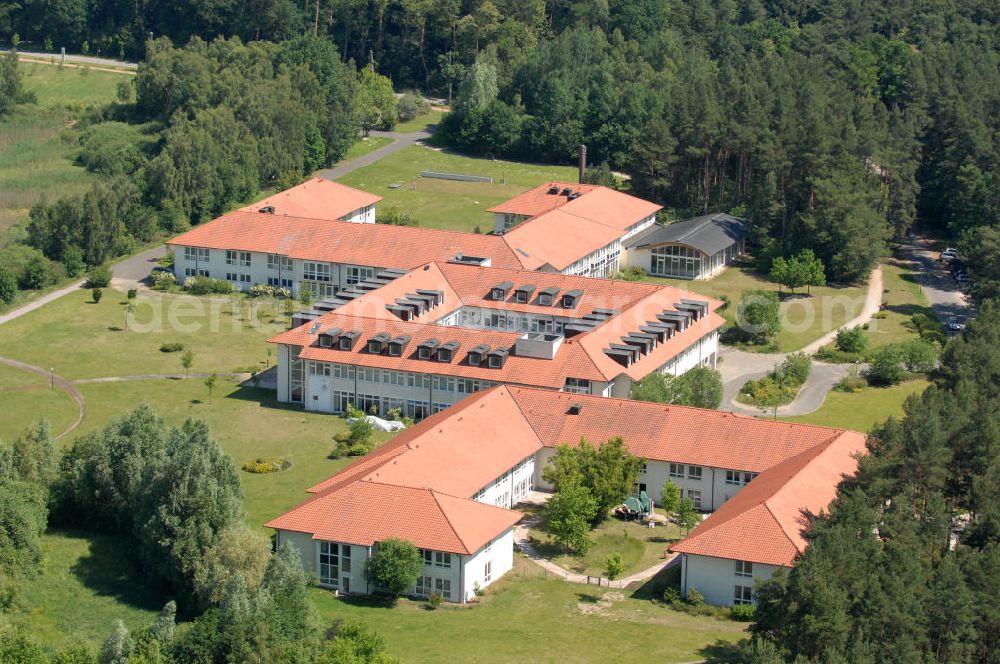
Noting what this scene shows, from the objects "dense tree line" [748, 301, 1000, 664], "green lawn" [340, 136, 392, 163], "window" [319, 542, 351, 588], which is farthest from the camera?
"green lawn" [340, 136, 392, 163]

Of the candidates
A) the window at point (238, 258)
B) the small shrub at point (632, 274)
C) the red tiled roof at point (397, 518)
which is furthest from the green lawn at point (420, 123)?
the red tiled roof at point (397, 518)

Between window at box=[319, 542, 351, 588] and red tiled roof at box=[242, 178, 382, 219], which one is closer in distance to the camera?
window at box=[319, 542, 351, 588]

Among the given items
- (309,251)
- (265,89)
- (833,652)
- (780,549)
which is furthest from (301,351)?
(265,89)

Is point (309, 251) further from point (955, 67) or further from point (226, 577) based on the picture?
point (955, 67)

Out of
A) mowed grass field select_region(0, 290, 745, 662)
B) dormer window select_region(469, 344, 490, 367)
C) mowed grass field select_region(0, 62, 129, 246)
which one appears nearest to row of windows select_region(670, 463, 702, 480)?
mowed grass field select_region(0, 290, 745, 662)

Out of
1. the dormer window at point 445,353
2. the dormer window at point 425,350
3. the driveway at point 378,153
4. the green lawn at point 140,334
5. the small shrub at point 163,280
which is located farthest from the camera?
the driveway at point 378,153

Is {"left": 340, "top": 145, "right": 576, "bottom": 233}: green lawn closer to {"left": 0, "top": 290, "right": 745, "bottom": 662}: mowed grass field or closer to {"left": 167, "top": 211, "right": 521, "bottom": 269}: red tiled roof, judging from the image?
{"left": 167, "top": 211, "right": 521, "bottom": 269}: red tiled roof

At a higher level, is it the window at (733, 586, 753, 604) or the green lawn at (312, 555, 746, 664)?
the window at (733, 586, 753, 604)

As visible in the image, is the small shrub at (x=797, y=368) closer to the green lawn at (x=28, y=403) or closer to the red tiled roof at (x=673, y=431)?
the red tiled roof at (x=673, y=431)
